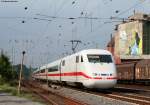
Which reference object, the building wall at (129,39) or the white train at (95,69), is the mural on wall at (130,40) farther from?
the white train at (95,69)

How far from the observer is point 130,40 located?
13638 centimetres

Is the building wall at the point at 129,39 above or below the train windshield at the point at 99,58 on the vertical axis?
above

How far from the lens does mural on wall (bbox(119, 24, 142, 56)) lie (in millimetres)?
131500

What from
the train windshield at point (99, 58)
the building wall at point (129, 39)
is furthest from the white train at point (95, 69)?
the building wall at point (129, 39)

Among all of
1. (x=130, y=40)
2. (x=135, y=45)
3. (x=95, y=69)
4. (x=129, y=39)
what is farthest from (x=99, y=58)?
(x=129, y=39)

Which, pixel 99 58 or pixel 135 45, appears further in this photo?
pixel 135 45

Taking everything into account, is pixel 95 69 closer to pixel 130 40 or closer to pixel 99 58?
pixel 99 58

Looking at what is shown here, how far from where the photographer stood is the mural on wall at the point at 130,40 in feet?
431

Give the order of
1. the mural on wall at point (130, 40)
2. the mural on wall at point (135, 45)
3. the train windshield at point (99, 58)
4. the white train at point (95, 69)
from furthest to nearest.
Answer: the mural on wall at point (130, 40), the mural on wall at point (135, 45), the train windshield at point (99, 58), the white train at point (95, 69)

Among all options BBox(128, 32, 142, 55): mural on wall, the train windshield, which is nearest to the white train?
the train windshield

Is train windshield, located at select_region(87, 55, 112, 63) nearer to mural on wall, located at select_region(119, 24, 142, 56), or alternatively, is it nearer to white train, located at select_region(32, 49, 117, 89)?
white train, located at select_region(32, 49, 117, 89)

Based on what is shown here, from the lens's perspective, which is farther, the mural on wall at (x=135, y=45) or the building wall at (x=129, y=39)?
the building wall at (x=129, y=39)

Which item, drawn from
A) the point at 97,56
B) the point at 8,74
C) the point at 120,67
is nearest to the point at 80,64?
the point at 97,56

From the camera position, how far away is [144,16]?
4828 inches
